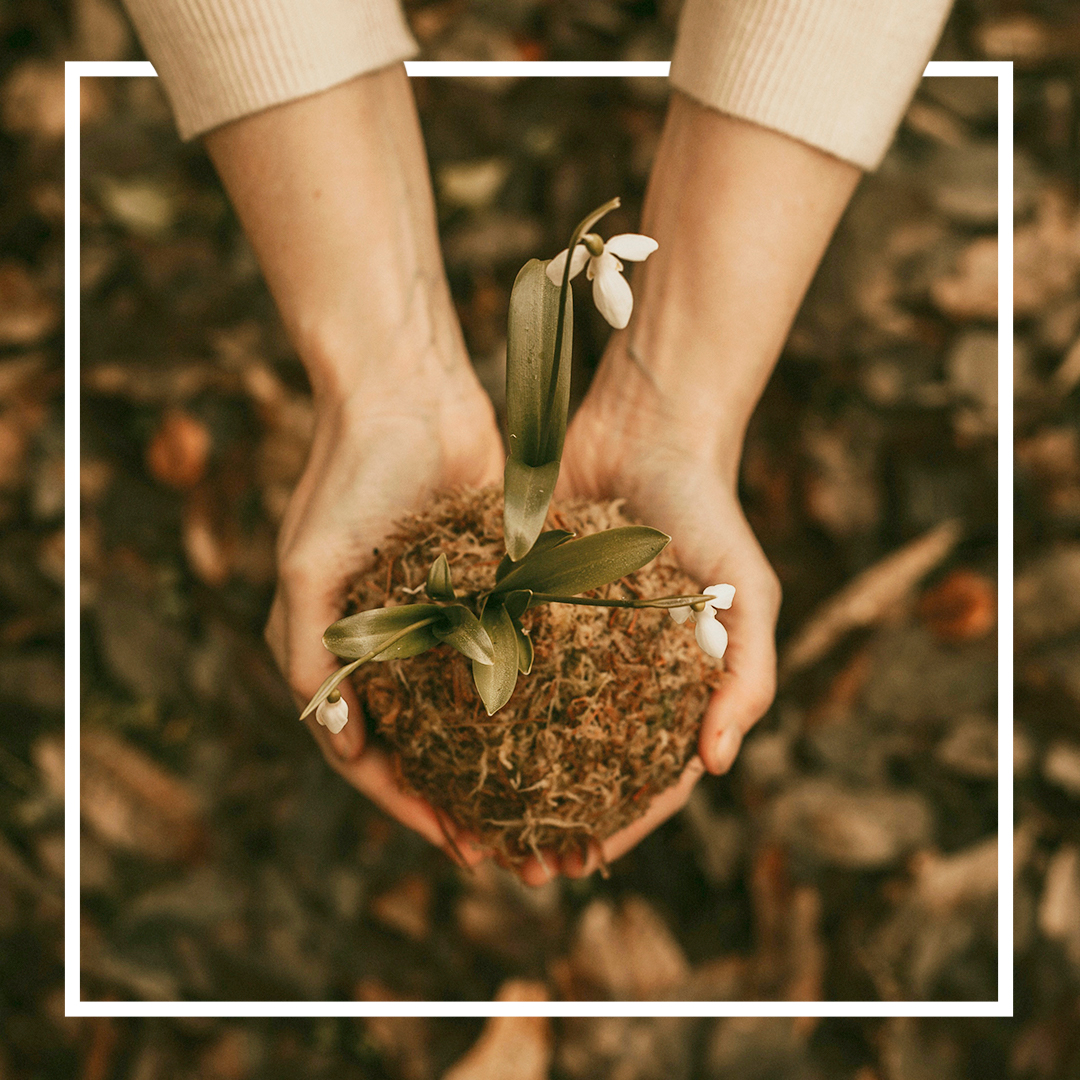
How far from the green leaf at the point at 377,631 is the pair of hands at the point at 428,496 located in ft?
0.62

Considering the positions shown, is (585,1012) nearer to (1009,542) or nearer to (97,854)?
(97,854)

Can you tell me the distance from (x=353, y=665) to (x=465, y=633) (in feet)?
0.32

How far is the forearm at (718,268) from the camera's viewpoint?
969 mm

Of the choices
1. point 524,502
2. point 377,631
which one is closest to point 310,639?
point 377,631

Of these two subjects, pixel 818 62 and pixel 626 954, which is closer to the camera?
pixel 818 62

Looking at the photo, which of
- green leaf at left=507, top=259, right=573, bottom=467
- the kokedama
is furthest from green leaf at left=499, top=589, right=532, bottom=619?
green leaf at left=507, top=259, right=573, bottom=467

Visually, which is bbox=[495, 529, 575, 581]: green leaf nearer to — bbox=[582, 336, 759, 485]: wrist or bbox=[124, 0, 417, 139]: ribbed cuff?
bbox=[582, 336, 759, 485]: wrist

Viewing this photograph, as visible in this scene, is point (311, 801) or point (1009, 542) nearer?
point (1009, 542)

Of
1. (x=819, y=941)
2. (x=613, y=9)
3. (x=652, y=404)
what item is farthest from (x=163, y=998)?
(x=613, y=9)

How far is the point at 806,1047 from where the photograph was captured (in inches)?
41.8

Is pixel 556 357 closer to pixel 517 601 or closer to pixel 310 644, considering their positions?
pixel 517 601

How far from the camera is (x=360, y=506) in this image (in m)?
0.92

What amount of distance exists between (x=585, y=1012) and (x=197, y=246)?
3.86 feet

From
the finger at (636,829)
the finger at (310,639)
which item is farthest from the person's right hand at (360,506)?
the finger at (636,829)
